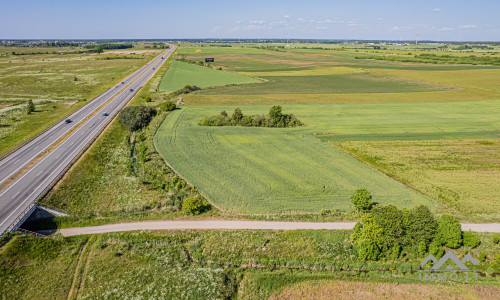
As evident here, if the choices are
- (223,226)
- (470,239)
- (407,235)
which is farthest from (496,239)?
(223,226)

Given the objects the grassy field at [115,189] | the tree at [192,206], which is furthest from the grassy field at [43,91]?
the tree at [192,206]

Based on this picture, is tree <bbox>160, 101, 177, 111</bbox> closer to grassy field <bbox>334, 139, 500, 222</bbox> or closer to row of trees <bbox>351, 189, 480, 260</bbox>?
grassy field <bbox>334, 139, 500, 222</bbox>

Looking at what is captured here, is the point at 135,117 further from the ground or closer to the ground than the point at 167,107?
closer to the ground

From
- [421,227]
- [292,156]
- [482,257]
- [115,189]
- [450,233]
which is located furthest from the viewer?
[292,156]

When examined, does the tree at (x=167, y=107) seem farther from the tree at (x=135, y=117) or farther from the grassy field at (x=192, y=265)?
the grassy field at (x=192, y=265)

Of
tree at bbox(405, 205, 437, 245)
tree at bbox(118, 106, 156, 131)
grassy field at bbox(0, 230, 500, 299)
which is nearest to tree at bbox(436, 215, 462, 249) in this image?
tree at bbox(405, 205, 437, 245)

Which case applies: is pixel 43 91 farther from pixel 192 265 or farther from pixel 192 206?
pixel 192 265
